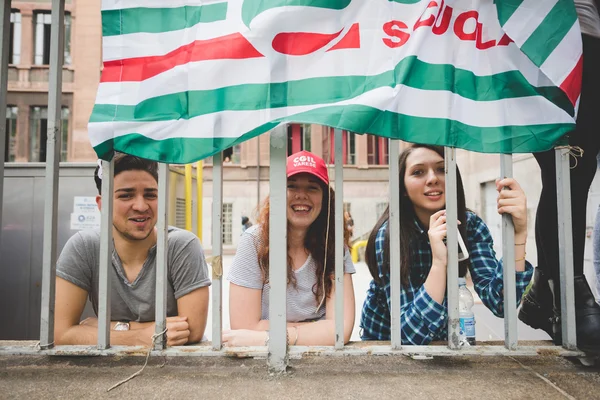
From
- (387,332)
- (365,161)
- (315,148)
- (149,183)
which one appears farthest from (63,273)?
(365,161)

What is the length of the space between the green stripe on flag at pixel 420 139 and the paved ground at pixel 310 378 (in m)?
0.82

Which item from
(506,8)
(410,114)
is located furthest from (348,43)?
(506,8)

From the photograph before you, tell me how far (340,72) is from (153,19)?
78 centimetres

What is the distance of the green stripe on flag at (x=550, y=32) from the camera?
4.72ft

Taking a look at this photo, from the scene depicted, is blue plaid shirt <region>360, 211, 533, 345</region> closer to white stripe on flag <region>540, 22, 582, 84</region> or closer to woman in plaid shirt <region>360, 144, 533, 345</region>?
woman in plaid shirt <region>360, 144, 533, 345</region>

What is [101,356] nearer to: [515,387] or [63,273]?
[63,273]

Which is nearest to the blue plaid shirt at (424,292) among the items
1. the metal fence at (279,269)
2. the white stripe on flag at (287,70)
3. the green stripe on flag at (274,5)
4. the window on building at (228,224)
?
the metal fence at (279,269)

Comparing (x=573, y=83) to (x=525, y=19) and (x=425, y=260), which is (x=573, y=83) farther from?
(x=425, y=260)

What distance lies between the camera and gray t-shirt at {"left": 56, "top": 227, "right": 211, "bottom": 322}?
2.05 metres

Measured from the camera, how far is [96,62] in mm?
15477

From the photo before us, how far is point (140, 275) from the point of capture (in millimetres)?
2156


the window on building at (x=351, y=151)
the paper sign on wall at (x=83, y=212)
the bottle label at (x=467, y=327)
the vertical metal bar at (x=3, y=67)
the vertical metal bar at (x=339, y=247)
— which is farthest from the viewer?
the window on building at (x=351, y=151)

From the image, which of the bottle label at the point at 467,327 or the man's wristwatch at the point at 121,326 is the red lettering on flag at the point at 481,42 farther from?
the man's wristwatch at the point at 121,326

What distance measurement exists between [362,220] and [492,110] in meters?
17.2
